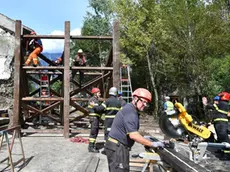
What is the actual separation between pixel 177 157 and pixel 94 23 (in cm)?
2751

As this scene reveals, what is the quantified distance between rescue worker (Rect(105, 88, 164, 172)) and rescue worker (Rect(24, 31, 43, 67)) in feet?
21.7

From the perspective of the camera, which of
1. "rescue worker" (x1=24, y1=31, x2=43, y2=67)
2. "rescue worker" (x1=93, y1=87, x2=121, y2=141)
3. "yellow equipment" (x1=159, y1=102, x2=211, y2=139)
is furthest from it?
"rescue worker" (x1=24, y1=31, x2=43, y2=67)

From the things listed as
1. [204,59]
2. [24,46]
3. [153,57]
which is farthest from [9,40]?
[153,57]

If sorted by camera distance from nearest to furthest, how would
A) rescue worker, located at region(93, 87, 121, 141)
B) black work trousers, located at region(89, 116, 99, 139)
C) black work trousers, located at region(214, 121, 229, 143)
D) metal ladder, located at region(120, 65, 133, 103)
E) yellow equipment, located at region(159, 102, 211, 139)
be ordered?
yellow equipment, located at region(159, 102, 211, 139), black work trousers, located at region(214, 121, 229, 143), rescue worker, located at region(93, 87, 121, 141), black work trousers, located at region(89, 116, 99, 139), metal ladder, located at region(120, 65, 133, 103)

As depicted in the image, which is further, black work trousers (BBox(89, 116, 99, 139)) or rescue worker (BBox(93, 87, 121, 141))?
black work trousers (BBox(89, 116, 99, 139))

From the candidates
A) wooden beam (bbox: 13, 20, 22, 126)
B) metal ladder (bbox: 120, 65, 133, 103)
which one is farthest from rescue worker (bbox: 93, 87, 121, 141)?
metal ladder (bbox: 120, 65, 133, 103)

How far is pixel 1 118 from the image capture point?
10617mm

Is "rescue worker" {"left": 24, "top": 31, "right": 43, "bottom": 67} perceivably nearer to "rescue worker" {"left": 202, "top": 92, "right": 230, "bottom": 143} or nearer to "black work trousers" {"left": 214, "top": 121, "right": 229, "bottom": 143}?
"rescue worker" {"left": 202, "top": 92, "right": 230, "bottom": 143}

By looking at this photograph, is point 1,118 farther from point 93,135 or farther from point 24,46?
point 93,135

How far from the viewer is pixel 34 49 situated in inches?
416

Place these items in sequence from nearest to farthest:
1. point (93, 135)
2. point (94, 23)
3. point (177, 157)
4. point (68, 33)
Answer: point (177, 157) → point (93, 135) → point (68, 33) → point (94, 23)

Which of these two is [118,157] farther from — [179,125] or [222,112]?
[222,112]

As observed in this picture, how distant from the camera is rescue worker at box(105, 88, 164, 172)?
403 cm

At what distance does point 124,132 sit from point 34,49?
A: 287 inches
